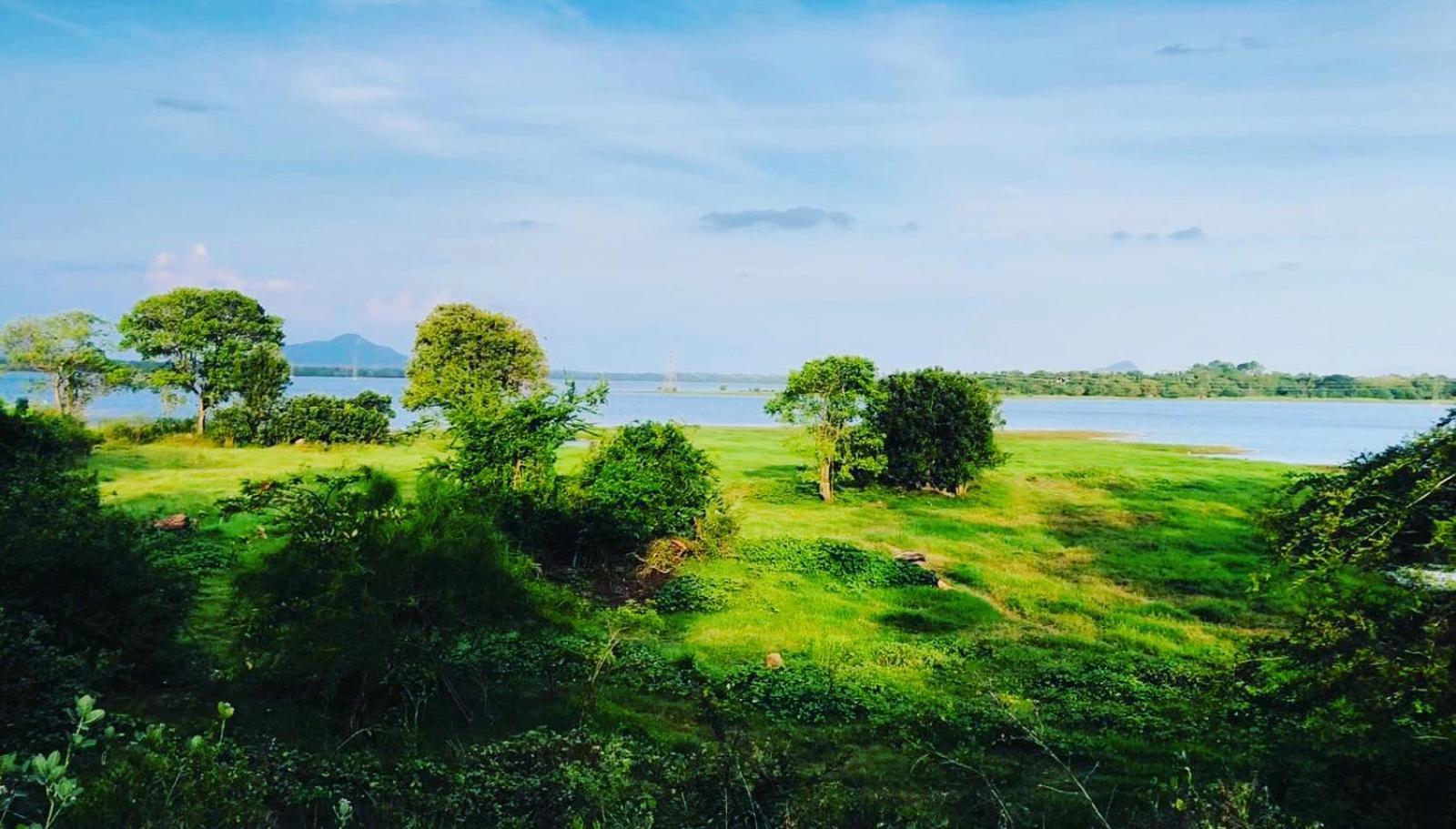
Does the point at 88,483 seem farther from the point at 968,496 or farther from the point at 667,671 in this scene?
the point at 968,496

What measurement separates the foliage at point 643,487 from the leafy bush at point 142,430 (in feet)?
92.2

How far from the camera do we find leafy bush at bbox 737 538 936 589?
50.4 ft

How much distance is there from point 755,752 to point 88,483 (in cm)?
1251

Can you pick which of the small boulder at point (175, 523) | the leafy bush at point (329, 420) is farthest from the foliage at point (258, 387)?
the small boulder at point (175, 523)

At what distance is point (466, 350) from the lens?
130 feet

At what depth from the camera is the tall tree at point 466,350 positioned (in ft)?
130

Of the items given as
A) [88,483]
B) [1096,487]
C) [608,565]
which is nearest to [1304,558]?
[608,565]

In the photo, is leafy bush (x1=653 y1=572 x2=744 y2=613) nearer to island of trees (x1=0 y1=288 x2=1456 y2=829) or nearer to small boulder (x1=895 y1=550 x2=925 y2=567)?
island of trees (x1=0 y1=288 x2=1456 y2=829)

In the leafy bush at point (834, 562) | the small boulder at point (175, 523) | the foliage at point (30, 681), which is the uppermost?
the foliage at point (30, 681)

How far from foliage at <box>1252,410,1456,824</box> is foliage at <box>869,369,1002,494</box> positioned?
18954 mm

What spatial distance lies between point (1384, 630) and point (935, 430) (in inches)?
788

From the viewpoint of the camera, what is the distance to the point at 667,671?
1059 cm

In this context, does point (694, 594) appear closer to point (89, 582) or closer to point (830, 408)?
point (89, 582)

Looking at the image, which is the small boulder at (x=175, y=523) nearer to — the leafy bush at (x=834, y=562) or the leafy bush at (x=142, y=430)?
the leafy bush at (x=834, y=562)
